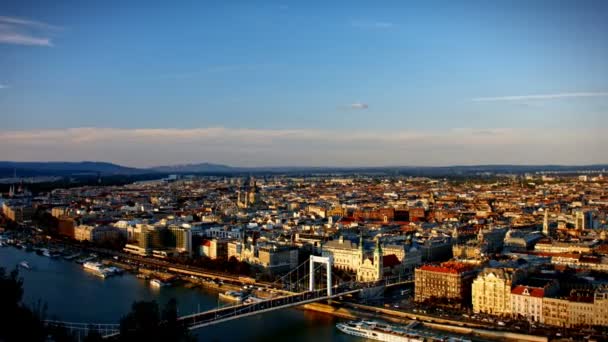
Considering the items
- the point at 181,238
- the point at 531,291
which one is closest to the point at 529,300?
the point at 531,291

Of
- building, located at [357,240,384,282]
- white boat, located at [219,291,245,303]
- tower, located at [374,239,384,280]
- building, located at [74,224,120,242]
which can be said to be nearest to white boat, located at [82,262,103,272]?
white boat, located at [219,291,245,303]

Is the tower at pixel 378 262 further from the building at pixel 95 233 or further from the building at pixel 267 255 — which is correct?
the building at pixel 95 233

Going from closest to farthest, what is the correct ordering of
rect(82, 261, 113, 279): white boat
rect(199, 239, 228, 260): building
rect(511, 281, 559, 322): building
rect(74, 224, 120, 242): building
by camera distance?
rect(511, 281, 559, 322): building
rect(82, 261, 113, 279): white boat
rect(199, 239, 228, 260): building
rect(74, 224, 120, 242): building

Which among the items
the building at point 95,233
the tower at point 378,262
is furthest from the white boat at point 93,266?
the tower at point 378,262

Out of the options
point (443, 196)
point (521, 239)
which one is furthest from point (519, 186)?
point (521, 239)

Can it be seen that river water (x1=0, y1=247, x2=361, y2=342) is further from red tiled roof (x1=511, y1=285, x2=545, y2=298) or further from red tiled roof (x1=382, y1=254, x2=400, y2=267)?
red tiled roof (x1=382, y1=254, x2=400, y2=267)

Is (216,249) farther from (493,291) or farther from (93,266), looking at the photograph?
(493,291)

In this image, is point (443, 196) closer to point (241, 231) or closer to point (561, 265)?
point (241, 231)
